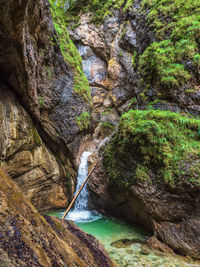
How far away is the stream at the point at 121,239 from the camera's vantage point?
3.60 meters

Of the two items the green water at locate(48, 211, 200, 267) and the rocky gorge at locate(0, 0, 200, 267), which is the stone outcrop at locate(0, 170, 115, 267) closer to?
the rocky gorge at locate(0, 0, 200, 267)

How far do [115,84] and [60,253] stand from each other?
1649 cm

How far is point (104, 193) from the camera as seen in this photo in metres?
6.33

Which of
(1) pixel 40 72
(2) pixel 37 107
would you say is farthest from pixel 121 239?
(1) pixel 40 72

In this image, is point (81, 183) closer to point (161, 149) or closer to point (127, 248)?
point (127, 248)

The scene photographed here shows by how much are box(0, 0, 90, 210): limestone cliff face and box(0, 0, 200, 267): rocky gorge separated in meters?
0.04

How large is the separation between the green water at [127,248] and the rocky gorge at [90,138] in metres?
0.31

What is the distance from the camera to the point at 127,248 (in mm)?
4184

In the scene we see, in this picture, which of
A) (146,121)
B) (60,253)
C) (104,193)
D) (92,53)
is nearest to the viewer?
(60,253)

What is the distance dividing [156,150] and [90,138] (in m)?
5.82

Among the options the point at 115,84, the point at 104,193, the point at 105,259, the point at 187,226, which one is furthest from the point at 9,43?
the point at 115,84

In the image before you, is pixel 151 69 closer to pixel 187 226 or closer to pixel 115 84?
pixel 187 226

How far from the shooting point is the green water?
3560mm

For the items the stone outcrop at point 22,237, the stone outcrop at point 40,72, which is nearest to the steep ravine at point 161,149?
the stone outcrop at point 40,72
